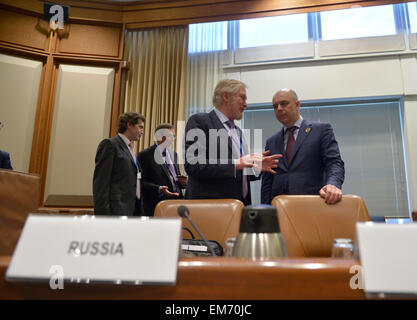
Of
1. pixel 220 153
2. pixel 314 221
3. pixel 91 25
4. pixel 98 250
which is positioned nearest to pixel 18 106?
pixel 91 25

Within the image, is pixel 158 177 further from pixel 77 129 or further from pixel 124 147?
pixel 77 129

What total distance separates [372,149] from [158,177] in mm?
2344

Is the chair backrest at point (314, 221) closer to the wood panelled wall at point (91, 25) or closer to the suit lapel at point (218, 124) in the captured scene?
the suit lapel at point (218, 124)

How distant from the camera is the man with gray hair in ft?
5.38

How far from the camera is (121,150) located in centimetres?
253

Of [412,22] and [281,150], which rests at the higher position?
[412,22]

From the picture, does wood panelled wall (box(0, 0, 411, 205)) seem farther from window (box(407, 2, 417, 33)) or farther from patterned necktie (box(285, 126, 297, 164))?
patterned necktie (box(285, 126, 297, 164))

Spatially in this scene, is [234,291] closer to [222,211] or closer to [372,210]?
[222,211]

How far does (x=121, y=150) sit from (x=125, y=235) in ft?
7.02

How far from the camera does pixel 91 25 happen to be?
4230 mm

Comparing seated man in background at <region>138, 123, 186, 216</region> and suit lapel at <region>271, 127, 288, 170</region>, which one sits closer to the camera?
suit lapel at <region>271, 127, 288, 170</region>

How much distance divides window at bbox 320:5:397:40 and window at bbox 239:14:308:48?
242mm

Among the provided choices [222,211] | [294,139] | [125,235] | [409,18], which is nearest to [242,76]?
[409,18]

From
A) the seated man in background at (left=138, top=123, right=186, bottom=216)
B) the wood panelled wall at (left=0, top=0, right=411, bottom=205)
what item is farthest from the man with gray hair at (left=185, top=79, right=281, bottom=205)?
the wood panelled wall at (left=0, top=0, right=411, bottom=205)
